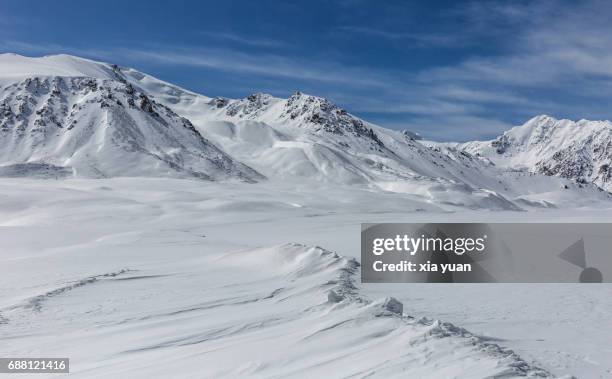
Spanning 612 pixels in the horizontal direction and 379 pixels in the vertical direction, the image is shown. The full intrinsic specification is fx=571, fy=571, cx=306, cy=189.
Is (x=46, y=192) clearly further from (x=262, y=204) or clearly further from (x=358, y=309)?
(x=358, y=309)

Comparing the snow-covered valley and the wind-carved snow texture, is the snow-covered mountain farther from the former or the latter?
the wind-carved snow texture

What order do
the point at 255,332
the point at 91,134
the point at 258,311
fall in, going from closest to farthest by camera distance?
the point at 255,332 → the point at 258,311 → the point at 91,134

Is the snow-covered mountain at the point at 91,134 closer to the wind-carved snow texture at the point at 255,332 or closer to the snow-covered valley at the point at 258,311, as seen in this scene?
the snow-covered valley at the point at 258,311

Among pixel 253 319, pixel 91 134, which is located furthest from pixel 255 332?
pixel 91 134

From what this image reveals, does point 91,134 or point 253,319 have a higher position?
point 91,134

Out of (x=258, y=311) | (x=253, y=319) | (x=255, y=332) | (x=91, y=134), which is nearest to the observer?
(x=255, y=332)

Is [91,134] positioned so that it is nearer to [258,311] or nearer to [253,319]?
[258,311]

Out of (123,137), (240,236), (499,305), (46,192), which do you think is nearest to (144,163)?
(123,137)

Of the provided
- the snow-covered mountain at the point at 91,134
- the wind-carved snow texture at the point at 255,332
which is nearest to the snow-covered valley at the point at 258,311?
the wind-carved snow texture at the point at 255,332
